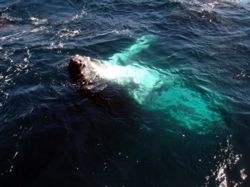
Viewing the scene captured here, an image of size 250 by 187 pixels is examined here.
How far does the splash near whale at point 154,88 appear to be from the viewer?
10.3 meters

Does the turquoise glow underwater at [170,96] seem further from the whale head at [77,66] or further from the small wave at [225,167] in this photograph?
the whale head at [77,66]

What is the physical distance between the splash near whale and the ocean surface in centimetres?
5

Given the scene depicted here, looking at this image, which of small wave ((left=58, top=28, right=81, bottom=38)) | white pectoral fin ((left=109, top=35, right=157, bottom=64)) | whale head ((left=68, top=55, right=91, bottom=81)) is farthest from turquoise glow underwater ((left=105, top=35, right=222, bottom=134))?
small wave ((left=58, top=28, right=81, bottom=38))

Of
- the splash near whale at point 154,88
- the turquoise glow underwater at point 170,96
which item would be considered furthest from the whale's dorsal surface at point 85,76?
the turquoise glow underwater at point 170,96

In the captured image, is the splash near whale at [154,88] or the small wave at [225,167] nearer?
the small wave at [225,167]

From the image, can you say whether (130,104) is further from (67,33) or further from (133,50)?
(67,33)

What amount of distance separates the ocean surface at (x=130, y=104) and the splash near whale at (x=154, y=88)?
5cm

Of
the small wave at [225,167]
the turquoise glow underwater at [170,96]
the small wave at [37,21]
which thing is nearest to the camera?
the small wave at [225,167]

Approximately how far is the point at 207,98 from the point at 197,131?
5.91 feet

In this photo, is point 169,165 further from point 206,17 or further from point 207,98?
point 206,17

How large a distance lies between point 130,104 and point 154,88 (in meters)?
1.22

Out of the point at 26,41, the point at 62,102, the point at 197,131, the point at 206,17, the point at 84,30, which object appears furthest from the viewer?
the point at 206,17

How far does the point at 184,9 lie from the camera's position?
1802 centimetres

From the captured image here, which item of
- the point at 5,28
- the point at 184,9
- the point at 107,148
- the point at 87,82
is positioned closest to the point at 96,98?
the point at 87,82
